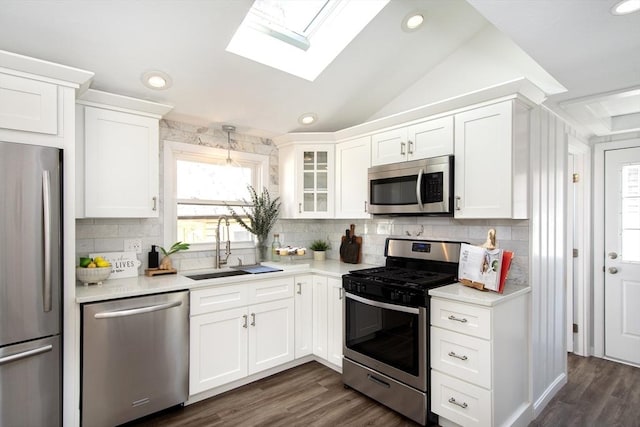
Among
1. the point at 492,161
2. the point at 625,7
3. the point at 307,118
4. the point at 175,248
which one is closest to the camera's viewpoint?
the point at 625,7

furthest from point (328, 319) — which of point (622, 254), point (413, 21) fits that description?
point (622, 254)

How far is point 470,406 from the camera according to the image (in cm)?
210

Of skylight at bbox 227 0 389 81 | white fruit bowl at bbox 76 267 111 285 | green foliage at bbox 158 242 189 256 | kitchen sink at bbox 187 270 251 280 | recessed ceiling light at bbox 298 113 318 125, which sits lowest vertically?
kitchen sink at bbox 187 270 251 280

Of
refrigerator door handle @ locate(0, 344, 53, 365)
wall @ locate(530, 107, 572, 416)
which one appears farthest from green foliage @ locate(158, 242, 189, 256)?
wall @ locate(530, 107, 572, 416)

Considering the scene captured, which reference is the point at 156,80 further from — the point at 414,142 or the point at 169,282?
the point at 414,142

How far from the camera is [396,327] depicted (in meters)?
2.43

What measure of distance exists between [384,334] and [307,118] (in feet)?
7.02

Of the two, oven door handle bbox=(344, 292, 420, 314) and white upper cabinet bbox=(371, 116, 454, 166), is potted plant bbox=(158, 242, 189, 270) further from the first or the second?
white upper cabinet bbox=(371, 116, 454, 166)

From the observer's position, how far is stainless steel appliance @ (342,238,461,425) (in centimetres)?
229

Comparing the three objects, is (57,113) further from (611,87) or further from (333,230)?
(611,87)

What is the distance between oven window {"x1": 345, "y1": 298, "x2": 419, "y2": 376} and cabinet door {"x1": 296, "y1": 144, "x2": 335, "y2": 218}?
1.12m

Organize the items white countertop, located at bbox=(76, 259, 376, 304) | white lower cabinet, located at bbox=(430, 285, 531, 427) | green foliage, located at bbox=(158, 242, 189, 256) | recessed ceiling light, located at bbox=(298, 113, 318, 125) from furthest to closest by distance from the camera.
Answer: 1. recessed ceiling light, located at bbox=(298, 113, 318, 125)
2. green foliage, located at bbox=(158, 242, 189, 256)
3. white countertop, located at bbox=(76, 259, 376, 304)
4. white lower cabinet, located at bbox=(430, 285, 531, 427)

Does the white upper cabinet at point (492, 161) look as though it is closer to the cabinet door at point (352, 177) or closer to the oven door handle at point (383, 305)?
the oven door handle at point (383, 305)

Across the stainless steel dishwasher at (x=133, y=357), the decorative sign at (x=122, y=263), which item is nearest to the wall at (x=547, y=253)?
the stainless steel dishwasher at (x=133, y=357)
